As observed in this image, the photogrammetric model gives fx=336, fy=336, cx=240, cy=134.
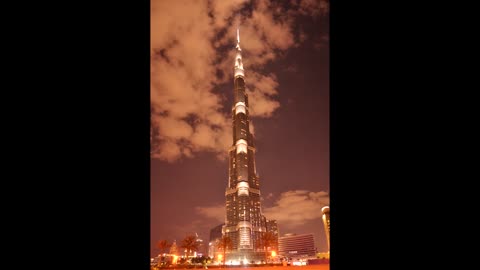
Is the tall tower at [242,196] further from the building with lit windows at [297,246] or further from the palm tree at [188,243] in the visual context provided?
the palm tree at [188,243]

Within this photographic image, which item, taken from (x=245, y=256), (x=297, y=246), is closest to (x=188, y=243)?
(x=245, y=256)

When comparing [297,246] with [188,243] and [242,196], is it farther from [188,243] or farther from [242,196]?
[188,243]

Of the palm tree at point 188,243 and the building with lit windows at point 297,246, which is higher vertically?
the palm tree at point 188,243

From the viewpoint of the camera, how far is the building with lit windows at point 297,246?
3164 inches

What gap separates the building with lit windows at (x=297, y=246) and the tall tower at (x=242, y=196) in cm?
1277

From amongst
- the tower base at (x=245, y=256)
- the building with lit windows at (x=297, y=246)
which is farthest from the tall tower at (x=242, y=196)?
the building with lit windows at (x=297, y=246)

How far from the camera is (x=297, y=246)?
272ft

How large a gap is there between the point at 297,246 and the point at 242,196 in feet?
74.0

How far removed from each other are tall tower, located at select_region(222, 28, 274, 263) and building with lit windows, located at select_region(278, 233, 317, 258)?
12767 millimetres

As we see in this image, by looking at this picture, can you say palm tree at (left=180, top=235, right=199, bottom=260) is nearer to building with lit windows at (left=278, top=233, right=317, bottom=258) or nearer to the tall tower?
the tall tower

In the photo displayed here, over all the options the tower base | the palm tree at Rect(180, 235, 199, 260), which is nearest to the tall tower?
the tower base

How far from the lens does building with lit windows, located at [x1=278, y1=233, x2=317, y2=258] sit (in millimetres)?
80375
